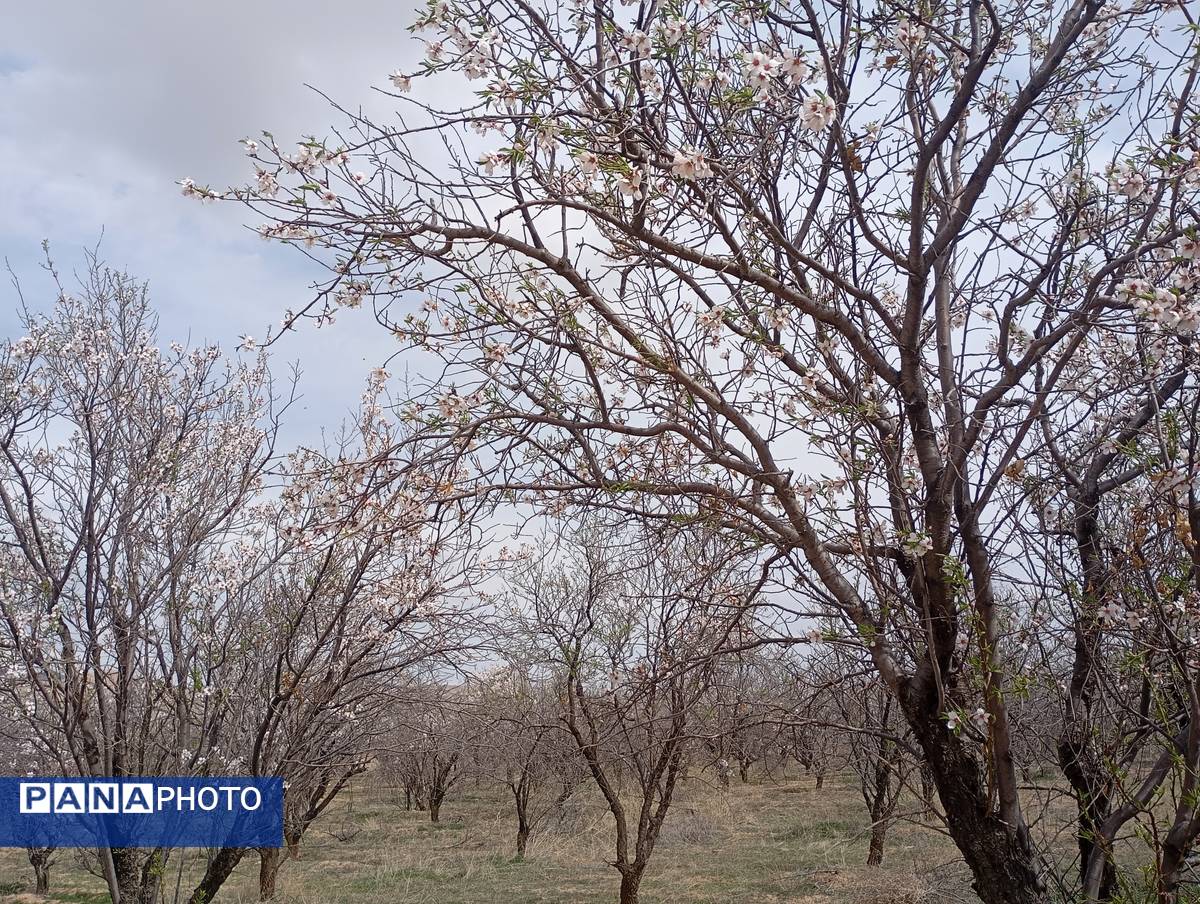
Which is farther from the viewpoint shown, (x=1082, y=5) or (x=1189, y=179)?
(x=1082, y=5)

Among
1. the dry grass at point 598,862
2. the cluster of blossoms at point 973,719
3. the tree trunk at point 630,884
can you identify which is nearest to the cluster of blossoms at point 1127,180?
the cluster of blossoms at point 973,719

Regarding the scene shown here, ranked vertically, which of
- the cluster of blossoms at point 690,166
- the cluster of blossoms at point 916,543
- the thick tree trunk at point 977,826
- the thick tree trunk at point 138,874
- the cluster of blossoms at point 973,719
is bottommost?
the thick tree trunk at point 138,874

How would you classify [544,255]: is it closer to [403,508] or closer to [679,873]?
[403,508]

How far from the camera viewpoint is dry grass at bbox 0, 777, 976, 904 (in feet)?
31.1

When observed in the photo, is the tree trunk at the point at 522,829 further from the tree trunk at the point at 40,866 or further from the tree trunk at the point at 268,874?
the tree trunk at the point at 40,866

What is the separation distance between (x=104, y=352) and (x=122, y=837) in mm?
3184

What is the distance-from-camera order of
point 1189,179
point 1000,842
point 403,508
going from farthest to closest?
point 403,508
point 1000,842
point 1189,179

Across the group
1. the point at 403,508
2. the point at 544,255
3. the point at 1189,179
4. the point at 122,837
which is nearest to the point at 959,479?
the point at 1189,179

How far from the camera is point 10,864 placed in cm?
1625

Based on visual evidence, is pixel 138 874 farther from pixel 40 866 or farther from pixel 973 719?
pixel 40 866

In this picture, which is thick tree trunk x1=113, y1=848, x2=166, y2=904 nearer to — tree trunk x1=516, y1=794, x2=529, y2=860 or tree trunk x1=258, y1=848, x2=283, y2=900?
tree trunk x1=258, y1=848, x2=283, y2=900

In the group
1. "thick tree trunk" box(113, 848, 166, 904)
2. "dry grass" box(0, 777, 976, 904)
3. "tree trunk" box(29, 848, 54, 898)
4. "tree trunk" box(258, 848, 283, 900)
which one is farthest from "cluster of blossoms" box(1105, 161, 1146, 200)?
"tree trunk" box(29, 848, 54, 898)

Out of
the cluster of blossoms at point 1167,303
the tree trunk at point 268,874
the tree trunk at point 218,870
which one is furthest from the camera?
the tree trunk at point 268,874

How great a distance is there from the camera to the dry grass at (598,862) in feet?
31.1
